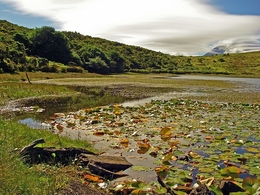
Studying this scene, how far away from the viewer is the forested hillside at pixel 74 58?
191 ft

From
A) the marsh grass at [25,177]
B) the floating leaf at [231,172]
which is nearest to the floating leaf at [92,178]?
the marsh grass at [25,177]

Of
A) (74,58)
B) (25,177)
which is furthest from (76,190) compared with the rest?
(74,58)

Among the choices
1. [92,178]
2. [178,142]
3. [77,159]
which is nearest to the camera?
[92,178]

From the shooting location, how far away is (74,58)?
3312 inches

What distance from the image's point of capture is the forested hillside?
58344 millimetres

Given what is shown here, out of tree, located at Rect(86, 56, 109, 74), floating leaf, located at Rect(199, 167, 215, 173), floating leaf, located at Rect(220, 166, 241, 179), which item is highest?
tree, located at Rect(86, 56, 109, 74)

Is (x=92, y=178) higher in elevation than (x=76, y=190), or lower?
lower

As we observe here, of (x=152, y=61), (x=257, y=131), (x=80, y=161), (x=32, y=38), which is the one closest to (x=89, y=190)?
(x=80, y=161)

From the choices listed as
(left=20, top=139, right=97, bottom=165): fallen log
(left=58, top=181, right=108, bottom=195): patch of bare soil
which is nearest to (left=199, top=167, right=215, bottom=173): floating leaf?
(left=58, top=181, right=108, bottom=195): patch of bare soil

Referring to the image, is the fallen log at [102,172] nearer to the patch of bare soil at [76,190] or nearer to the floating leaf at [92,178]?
the floating leaf at [92,178]

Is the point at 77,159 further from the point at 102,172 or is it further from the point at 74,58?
the point at 74,58

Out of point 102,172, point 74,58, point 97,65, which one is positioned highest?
point 74,58

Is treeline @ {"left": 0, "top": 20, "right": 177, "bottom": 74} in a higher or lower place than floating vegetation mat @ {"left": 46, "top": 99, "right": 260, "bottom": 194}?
higher

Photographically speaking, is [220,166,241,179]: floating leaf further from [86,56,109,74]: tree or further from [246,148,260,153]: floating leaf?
[86,56,109,74]: tree
